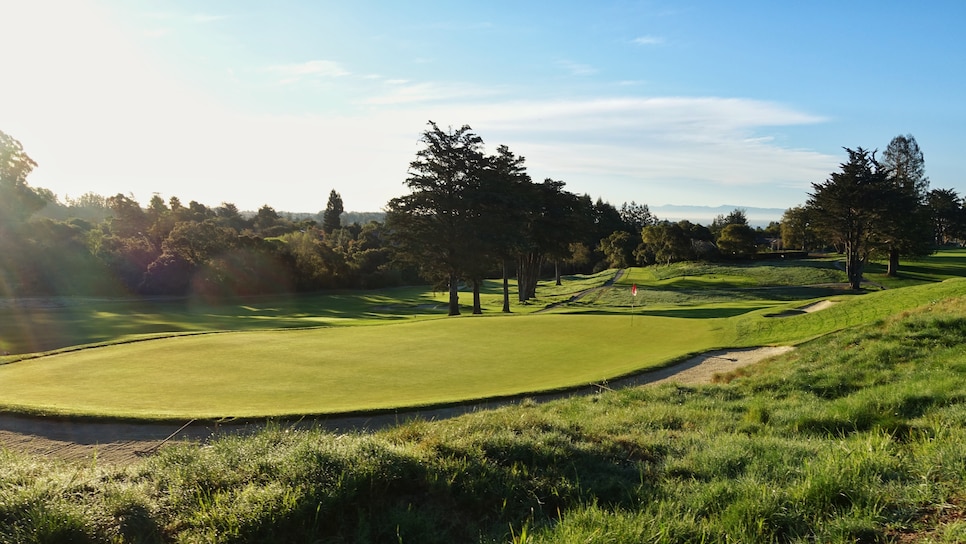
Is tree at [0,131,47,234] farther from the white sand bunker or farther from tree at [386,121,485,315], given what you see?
the white sand bunker

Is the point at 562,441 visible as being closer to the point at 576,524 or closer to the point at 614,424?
the point at 614,424

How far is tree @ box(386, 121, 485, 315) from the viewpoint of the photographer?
114 ft

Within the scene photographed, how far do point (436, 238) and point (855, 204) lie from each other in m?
33.3

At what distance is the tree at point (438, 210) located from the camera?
3472cm

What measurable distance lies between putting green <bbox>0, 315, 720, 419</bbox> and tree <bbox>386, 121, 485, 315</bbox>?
1261cm

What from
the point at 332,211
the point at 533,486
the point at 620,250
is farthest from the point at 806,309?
the point at 332,211

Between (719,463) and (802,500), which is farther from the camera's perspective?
(719,463)

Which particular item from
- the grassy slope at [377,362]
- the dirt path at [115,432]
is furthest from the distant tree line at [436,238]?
the dirt path at [115,432]

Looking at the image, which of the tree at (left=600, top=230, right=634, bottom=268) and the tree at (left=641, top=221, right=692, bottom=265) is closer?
the tree at (left=641, top=221, right=692, bottom=265)

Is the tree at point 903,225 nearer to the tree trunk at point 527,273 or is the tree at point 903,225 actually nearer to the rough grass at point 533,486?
the tree trunk at point 527,273

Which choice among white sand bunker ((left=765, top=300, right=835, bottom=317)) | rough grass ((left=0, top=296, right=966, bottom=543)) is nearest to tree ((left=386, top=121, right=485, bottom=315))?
white sand bunker ((left=765, top=300, right=835, bottom=317))

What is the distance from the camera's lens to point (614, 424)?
7586mm

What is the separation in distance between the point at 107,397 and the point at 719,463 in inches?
482

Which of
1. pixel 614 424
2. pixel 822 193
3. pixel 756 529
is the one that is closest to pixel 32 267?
pixel 614 424
